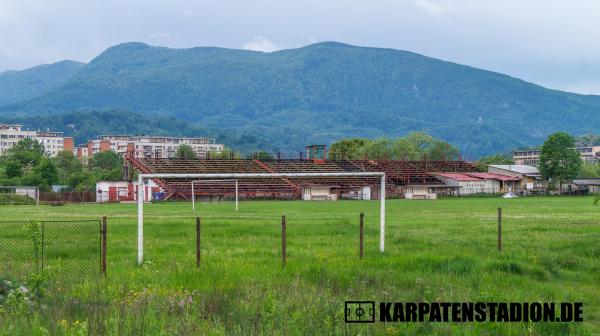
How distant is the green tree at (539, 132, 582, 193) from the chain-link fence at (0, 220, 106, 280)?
96.0 metres

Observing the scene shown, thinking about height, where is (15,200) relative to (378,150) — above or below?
below

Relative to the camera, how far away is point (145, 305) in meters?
9.70

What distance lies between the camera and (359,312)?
381 inches

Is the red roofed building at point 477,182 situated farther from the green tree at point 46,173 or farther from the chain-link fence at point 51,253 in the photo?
the chain-link fence at point 51,253

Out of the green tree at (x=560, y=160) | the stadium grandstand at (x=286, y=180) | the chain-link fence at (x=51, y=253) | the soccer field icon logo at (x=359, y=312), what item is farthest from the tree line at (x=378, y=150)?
the soccer field icon logo at (x=359, y=312)

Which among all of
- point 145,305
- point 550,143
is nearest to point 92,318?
point 145,305

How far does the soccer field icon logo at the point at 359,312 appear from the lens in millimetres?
9273

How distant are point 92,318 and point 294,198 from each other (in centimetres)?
7319

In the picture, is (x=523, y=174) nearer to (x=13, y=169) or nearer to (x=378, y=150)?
(x=378, y=150)

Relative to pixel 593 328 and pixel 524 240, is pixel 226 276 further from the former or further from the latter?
pixel 524 240

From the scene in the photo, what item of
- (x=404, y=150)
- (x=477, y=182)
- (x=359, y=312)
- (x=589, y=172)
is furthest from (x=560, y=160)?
(x=359, y=312)

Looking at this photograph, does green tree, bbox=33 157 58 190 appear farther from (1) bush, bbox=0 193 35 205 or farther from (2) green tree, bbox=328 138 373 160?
(2) green tree, bbox=328 138 373 160

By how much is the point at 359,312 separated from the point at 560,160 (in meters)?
107

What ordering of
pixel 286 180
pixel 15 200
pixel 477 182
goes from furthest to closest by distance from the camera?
pixel 477 182 → pixel 286 180 → pixel 15 200
